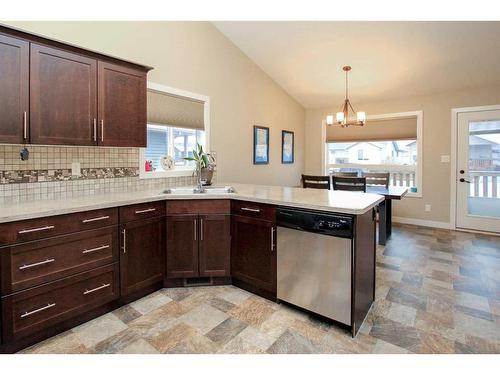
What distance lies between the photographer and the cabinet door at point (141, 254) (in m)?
2.34

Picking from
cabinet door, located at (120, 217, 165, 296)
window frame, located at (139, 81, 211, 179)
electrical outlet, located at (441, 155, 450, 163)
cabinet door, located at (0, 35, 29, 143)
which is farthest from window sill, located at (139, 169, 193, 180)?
electrical outlet, located at (441, 155, 450, 163)

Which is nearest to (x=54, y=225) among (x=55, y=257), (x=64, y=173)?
(x=55, y=257)

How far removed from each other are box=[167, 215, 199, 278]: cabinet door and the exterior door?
447 cm

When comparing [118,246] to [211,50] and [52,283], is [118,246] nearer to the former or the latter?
[52,283]

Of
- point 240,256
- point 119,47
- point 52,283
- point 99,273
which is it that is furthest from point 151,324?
point 119,47

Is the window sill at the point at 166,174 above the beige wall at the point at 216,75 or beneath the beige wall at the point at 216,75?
beneath

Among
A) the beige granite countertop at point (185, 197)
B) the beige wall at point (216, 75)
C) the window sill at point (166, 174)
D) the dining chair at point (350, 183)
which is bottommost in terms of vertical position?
the beige granite countertop at point (185, 197)

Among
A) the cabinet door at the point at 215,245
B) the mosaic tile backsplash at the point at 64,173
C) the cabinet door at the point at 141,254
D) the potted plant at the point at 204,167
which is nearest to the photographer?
the mosaic tile backsplash at the point at 64,173

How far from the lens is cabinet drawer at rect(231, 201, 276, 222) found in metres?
2.36

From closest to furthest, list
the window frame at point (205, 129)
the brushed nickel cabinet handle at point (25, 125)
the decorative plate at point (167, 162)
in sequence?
the brushed nickel cabinet handle at point (25, 125) → the window frame at point (205, 129) → the decorative plate at point (167, 162)

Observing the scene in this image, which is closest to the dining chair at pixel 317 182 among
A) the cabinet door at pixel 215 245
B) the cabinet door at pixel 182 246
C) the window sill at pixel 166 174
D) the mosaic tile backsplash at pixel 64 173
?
the window sill at pixel 166 174

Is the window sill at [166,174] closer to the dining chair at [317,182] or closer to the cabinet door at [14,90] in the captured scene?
the cabinet door at [14,90]

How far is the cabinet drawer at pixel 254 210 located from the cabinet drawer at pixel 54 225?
39.2 inches

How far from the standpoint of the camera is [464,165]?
183 inches
